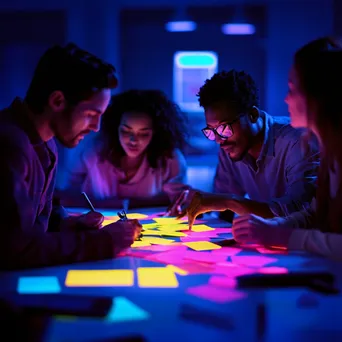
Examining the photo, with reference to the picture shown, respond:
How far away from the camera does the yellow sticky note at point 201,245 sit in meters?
1.77

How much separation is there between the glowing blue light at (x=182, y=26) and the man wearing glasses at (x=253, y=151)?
3653 mm

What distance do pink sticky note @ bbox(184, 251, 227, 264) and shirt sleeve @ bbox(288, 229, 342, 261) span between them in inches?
10.4

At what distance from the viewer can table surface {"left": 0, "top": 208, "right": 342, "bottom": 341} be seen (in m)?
1.01

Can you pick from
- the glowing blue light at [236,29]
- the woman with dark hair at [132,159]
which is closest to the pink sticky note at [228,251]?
the woman with dark hair at [132,159]

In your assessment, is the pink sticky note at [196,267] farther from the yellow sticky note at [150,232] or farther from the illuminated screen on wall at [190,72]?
the illuminated screen on wall at [190,72]

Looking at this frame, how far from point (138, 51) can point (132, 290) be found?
534 centimetres

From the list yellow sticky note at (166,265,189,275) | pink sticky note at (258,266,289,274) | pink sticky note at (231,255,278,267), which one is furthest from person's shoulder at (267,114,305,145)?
yellow sticky note at (166,265,189,275)

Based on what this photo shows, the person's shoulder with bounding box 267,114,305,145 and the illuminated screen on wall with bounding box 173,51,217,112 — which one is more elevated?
the illuminated screen on wall with bounding box 173,51,217,112

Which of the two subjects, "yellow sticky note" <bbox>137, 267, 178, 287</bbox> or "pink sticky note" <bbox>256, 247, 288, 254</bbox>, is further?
"pink sticky note" <bbox>256, 247, 288, 254</bbox>

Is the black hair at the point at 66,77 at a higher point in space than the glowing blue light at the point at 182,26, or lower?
lower

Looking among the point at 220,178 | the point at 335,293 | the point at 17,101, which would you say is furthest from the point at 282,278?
the point at 220,178

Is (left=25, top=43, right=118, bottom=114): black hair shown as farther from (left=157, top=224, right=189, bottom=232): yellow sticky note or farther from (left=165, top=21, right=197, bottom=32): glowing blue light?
(left=165, top=21, right=197, bottom=32): glowing blue light

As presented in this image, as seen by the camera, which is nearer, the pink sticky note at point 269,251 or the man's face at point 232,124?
the pink sticky note at point 269,251

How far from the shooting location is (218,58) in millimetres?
6105
